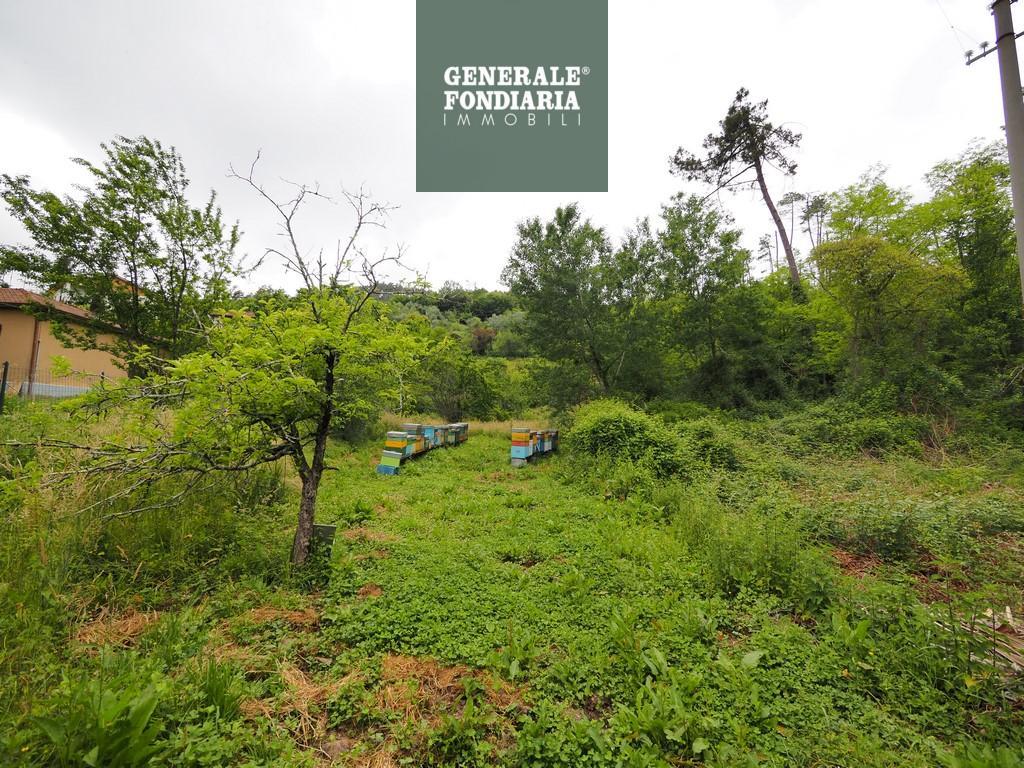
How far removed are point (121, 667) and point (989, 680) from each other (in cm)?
502

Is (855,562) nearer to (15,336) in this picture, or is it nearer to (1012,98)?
(1012,98)

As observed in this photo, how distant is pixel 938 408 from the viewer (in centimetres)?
927

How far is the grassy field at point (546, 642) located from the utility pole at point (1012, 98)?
10.1 ft

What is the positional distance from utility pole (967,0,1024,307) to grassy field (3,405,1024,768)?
10.1ft

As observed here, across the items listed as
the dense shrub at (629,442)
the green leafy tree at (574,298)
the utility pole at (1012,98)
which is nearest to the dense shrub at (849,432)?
the dense shrub at (629,442)

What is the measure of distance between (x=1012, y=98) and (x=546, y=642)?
624 cm

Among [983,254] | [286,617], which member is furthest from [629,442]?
[983,254]

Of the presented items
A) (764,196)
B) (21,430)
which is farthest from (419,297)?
(764,196)

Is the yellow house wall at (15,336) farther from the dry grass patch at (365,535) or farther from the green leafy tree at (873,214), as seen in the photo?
the green leafy tree at (873,214)

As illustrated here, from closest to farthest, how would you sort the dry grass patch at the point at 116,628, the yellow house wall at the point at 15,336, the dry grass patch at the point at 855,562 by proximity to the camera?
the dry grass patch at the point at 116,628 < the dry grass patch at the point at 855,562 < the yellow house wall at the point at 15,336

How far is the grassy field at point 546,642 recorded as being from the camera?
1920 millimetres

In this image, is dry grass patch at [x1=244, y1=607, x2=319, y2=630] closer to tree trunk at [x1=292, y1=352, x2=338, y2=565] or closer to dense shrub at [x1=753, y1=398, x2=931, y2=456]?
tree trunk at [x1=292, y1=352, x2=338, y2=565]

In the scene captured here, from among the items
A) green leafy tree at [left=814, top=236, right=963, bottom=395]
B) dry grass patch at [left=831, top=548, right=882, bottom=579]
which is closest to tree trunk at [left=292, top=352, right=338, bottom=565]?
dry grass patch at [left=831, top=548, right=882, bottom=579]

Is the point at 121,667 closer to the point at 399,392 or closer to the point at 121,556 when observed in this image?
the point at 121,556
